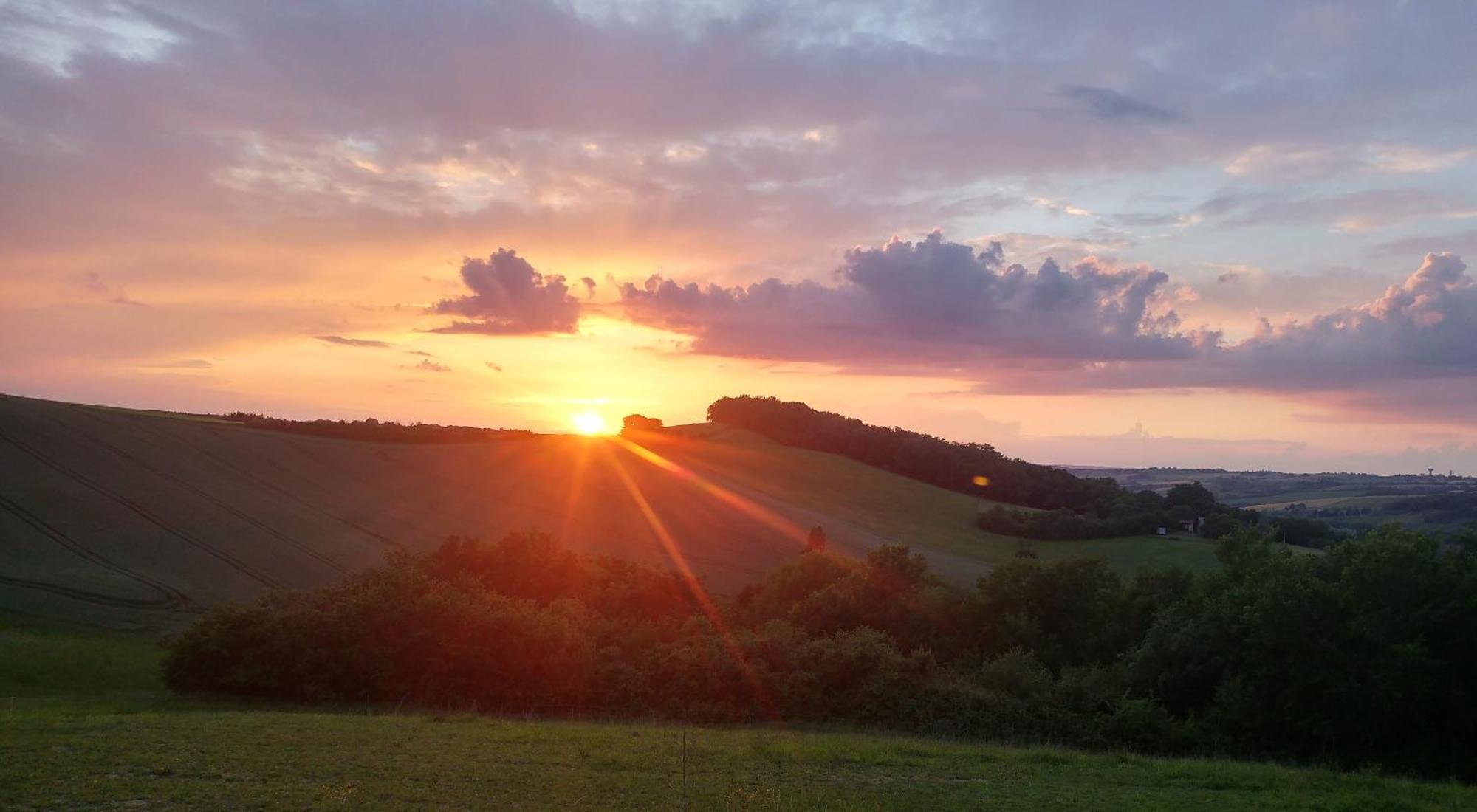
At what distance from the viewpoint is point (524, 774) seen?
46.0ft

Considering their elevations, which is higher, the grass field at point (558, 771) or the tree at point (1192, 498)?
the tree at point (1192, 498)

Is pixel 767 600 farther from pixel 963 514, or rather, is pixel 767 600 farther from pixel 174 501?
pixel 963 514

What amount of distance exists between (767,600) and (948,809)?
2476 cm

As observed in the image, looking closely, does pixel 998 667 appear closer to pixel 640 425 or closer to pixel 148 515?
pixel 148 515

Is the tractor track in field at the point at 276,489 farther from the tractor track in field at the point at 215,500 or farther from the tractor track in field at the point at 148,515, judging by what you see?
the tractor track in field at the point at 148,515

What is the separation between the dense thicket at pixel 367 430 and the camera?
231 ft

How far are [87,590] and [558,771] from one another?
28571 millimetres

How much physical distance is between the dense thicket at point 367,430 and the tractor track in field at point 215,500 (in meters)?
14.7

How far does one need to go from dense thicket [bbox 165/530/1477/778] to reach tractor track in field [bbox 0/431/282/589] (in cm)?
1693

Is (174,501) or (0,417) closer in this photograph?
(174,501)

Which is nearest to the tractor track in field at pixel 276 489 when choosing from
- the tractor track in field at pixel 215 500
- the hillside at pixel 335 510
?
the hillside at pixel 335 510

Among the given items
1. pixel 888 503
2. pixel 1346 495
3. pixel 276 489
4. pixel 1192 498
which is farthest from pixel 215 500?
pixel 1346 495

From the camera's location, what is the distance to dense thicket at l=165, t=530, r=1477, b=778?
2202 cm

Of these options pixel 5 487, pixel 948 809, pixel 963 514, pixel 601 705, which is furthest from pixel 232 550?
pixel 963 514
